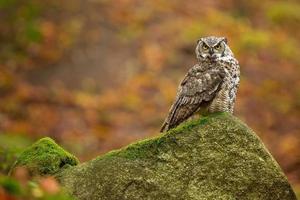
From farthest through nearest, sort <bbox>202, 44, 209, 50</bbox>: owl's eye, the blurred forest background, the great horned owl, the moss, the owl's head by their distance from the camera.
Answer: the blurred forest background, <bbox>202, 44, 209, 50</bbox>: owl's eye, the owl's head, the great horned owl, the moss

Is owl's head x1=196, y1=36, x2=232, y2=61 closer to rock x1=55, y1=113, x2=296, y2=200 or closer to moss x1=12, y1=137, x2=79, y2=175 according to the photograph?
rock x1=55, y1=113, x2=296, y2=200

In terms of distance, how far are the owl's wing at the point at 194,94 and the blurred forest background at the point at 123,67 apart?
606 centimetres

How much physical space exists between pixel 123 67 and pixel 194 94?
10510mm

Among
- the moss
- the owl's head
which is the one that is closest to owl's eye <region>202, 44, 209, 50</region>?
the owl's head

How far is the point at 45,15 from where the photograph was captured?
19.7 metres

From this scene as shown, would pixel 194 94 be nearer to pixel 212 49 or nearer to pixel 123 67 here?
pixel 212 49

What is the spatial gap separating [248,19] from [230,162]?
16106 millimetres

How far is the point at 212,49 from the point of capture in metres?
7.91

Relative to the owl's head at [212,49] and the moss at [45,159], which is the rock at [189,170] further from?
the owl's head at [212,49]

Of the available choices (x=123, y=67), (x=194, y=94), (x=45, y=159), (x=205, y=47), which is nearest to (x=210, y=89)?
(x=194, y=94)

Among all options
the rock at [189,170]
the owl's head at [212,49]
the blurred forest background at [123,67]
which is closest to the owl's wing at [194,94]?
the owl's head at [212,49]

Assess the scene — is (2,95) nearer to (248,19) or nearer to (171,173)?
(248,19)

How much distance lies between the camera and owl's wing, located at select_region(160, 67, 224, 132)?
760cm

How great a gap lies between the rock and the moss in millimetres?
73
